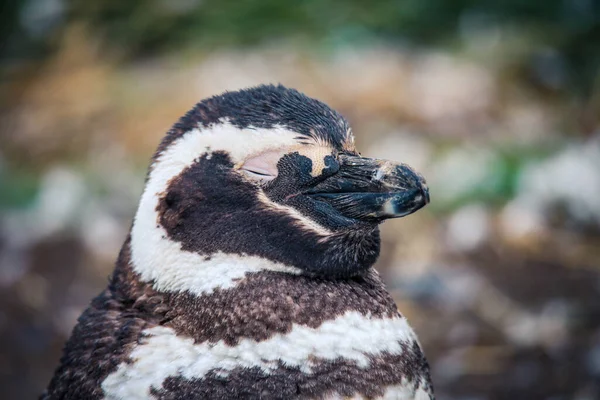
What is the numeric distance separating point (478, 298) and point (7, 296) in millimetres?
2711

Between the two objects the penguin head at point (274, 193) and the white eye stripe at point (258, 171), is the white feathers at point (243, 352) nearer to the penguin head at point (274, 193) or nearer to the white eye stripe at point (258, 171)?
the penguin head at point (274, 193)

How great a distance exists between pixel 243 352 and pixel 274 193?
370 mm

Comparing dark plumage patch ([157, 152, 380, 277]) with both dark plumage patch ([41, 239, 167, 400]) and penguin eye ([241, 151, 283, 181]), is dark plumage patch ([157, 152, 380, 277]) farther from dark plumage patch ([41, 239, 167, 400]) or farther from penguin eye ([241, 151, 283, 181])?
dark plumage patch ([41, 239, 167, 400])

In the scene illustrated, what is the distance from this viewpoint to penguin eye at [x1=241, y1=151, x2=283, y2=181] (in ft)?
5.65

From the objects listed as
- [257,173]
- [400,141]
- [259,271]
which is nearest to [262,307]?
[259,271]

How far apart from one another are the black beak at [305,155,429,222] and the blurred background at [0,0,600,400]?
1923 millimetres

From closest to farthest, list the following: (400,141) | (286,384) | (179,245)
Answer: (286,384)
(179,245)
(400,141)

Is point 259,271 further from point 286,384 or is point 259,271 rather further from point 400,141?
point 400,141

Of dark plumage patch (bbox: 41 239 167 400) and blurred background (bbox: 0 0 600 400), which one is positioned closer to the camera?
dark plumage patch (bbox: 41 239 167 400)

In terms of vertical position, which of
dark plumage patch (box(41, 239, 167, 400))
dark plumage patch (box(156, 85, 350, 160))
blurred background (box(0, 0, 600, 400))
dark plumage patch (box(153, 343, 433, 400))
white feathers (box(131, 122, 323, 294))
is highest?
Answer: blurred background (box(0, 0, 600, 400))

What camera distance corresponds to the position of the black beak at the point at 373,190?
1.69 m

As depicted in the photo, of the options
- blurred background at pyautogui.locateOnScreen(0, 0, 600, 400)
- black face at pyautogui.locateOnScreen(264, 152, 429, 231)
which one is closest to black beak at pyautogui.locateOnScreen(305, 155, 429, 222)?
black face at pyautogui.locateOnScreen(264, 152, 429, 231)

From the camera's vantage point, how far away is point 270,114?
175 centimetres

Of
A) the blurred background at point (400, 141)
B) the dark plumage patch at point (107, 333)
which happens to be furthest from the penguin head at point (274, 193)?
the blurred background at point (400, 141)
